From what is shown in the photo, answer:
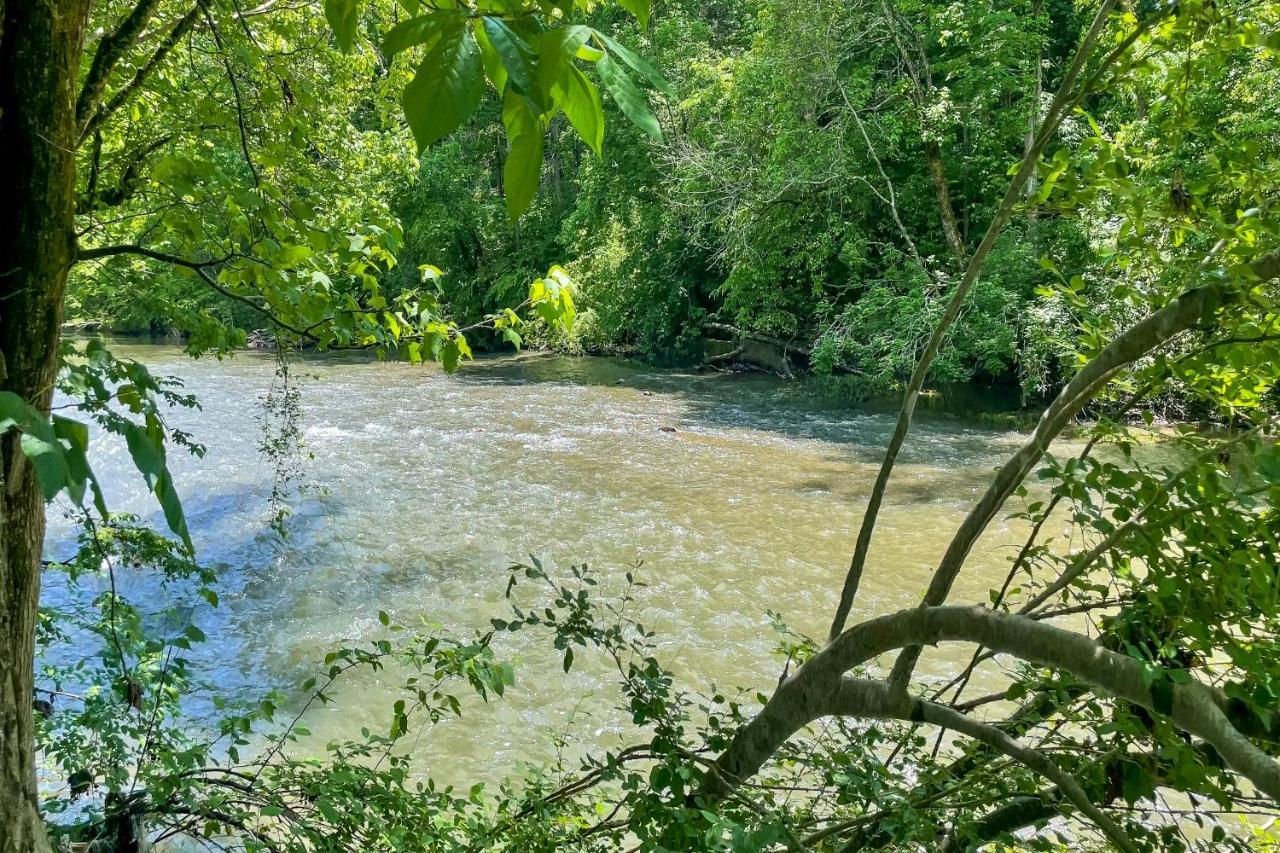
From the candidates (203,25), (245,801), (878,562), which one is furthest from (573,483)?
(245,801)

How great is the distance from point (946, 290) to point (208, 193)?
1522 centimetres

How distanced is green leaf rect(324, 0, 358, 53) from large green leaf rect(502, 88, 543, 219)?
24 centimetres

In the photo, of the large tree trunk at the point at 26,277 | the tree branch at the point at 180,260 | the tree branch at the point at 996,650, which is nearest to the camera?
the tree branch at the point at 996,650

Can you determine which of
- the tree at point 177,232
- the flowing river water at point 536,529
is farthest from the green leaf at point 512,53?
the flowing river water at point 536,529

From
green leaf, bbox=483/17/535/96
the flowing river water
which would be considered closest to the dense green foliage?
green leaf, bbox=483/17/535/96

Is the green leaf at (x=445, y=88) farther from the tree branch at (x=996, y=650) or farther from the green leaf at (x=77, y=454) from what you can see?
the tree branch at (x=996, y=650)

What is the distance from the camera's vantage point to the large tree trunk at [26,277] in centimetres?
124

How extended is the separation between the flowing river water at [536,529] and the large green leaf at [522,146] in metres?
2.17

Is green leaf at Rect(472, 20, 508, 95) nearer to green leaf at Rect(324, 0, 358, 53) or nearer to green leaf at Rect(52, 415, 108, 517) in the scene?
green leaf at Rect(324, 0, 358, 53)

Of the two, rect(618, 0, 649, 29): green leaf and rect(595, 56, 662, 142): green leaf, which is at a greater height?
rect(618, 0, 649, 29): green leaf

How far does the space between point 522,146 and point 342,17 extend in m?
0.33

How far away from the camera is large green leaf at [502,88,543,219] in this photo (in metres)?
0.73

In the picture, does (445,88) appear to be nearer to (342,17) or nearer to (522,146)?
(522,146)

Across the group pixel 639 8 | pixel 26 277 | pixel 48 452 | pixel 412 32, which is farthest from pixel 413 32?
pixel 26 277
